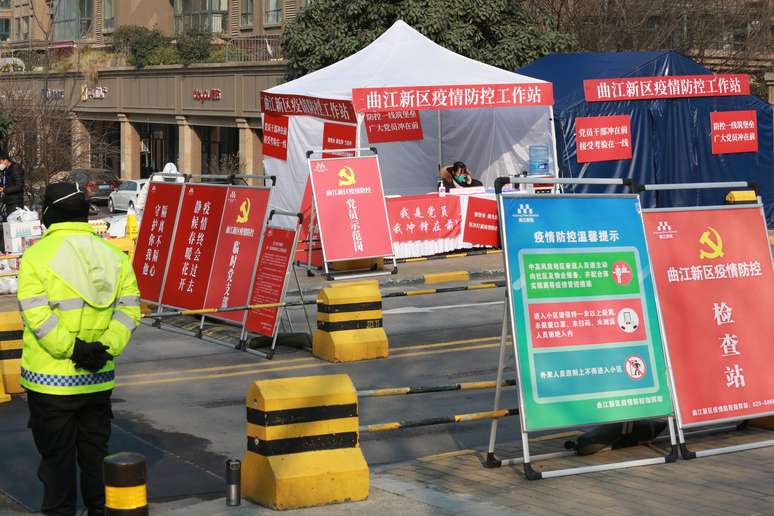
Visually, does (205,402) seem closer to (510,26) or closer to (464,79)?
(464,79)

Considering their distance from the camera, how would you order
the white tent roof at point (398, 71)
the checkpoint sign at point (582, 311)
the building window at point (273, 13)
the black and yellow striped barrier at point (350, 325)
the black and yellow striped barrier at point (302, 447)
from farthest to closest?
1. the building window at point (273, 13)
2. the white tent roof at point (398, 71)
3. the black and yellow striped barrier at point (350, 325)
4. the checkpoint sign at point (582, 311)
5. the black and yellow striped barrier at point (302, 447)

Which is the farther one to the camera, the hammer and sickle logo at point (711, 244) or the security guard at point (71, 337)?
the hammer and sickle logo at point (711, 244)

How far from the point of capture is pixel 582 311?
8.60m

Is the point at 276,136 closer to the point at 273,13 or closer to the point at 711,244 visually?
the point at 711,244

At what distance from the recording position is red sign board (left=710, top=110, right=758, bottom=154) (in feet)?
89.6

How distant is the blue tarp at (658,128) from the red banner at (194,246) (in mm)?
11247

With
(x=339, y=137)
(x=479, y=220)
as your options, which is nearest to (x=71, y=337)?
(x=479, y=220)

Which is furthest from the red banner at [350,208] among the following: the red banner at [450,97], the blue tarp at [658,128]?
the blue tarp at [658,128]

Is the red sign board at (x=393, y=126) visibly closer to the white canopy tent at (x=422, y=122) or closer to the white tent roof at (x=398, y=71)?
the white canopy tent at (x=422, y=122)

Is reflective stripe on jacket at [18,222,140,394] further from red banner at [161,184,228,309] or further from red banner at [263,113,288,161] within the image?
red banner at [263,113,288,161]

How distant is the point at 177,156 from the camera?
57.6m

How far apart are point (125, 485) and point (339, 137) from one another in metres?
18.5

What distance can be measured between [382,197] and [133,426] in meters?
10.2

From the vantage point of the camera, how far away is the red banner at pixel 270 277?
14195 millimetres
